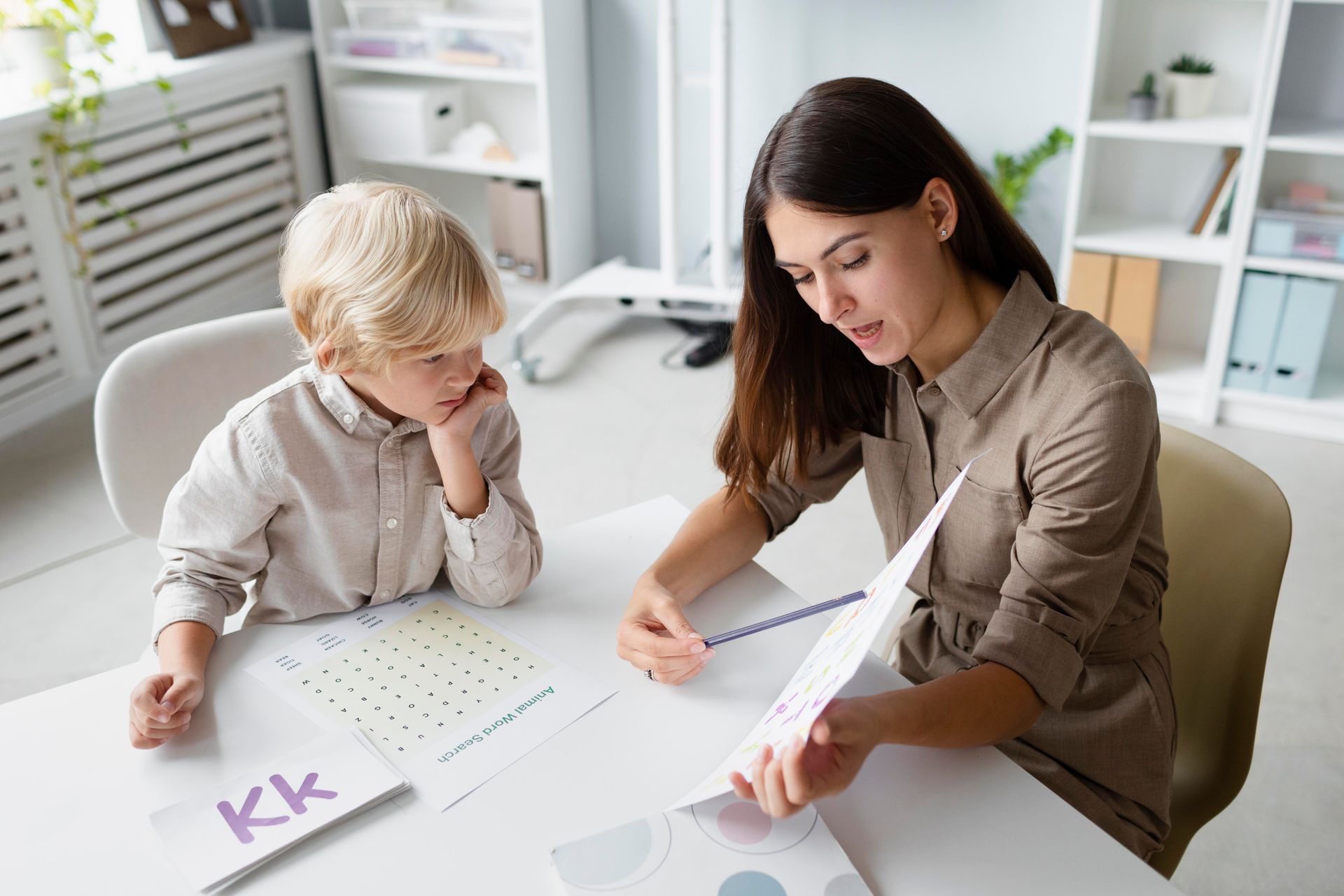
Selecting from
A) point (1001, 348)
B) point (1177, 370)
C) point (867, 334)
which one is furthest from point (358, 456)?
point (1177, 370)

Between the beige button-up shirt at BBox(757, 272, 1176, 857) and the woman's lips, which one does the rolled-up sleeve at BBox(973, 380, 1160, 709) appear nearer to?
the beige button-up shirt at BBox(757, 272, 1176, 857)

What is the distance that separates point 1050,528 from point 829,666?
1.05ft

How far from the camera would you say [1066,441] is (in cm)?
107

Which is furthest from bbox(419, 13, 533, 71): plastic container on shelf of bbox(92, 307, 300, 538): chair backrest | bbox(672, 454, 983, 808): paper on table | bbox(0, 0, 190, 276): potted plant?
bbox(672, 454, 983, 808): paper on table

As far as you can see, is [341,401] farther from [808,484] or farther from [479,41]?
[479,41]

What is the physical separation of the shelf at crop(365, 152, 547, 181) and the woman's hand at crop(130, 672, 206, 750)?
9.04ft

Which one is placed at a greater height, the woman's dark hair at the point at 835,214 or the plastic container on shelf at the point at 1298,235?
the woman's dark hair at the point at 835,214

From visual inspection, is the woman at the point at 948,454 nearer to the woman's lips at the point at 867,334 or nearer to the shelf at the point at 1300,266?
the woman's lips at the point at 867,334

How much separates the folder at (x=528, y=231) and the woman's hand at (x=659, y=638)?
2654mm

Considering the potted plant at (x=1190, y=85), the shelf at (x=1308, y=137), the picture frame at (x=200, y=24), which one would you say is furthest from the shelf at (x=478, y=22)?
the shelf at (x=1308, y=137)

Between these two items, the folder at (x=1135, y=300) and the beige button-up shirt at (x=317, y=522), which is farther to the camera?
the folder at (x=1135, y=300)

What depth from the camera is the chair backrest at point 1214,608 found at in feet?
3.96

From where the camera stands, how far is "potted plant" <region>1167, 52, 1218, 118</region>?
2.79 metres

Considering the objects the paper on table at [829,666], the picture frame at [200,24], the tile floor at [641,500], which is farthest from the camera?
the picture frame at [200,24]
